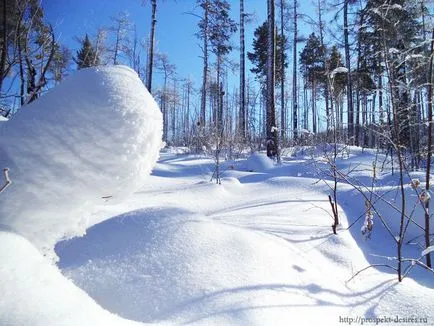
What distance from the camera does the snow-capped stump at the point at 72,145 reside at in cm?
86

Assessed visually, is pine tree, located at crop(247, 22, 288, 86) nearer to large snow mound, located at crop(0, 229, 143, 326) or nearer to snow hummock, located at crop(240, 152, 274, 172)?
snow hummock, located at crop(240, 152, 274, 172)

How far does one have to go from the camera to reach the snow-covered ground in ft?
2.81

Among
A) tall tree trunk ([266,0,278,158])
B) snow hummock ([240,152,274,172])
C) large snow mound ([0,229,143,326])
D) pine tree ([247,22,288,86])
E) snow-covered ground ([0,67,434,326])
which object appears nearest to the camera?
large snow mound ([0,229,143,326])

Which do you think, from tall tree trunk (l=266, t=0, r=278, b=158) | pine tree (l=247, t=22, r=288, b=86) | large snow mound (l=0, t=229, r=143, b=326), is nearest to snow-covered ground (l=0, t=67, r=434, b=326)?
large snow mound (l=0, t=229, r=143, b=326)

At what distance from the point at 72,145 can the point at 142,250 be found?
101 centimetres

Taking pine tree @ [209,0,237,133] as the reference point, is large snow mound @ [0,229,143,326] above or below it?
below

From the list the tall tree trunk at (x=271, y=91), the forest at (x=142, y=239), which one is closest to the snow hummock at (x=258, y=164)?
the tall tree trunk at (x=271, y=91)

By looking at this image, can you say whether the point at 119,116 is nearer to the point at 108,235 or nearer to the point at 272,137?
the point at 108,235

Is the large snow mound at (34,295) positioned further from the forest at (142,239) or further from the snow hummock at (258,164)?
the snow hummock at (258,164)

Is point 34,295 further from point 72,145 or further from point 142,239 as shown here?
point 142,239

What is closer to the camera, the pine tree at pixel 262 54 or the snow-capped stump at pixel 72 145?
the snow-capped stump at pixel 72 145

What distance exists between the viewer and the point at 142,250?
5.73ft

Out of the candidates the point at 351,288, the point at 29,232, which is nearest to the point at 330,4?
the point at 351,288

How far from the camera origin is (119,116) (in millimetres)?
880
